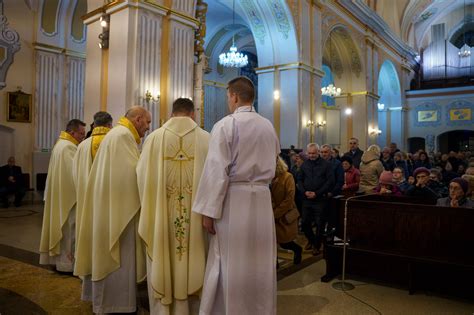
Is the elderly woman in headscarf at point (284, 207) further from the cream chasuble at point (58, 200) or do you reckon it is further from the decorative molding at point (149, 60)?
the decorative molding at point (149, 60)

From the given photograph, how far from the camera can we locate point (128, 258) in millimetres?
3311

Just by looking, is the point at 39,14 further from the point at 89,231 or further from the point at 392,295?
the point at 392,295

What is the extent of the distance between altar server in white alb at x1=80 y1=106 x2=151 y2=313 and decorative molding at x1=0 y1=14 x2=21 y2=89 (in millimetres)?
9266

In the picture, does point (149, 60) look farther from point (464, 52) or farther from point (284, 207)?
point (464, 52)

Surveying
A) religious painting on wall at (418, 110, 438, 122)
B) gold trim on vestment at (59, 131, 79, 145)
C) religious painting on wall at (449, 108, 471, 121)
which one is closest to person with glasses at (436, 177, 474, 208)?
gold trim on vestment at (59, 131, 79, 145)

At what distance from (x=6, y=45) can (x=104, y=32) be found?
14.6 feet

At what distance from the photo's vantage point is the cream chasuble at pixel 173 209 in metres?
2.99

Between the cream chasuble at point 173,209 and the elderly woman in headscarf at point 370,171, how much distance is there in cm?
392

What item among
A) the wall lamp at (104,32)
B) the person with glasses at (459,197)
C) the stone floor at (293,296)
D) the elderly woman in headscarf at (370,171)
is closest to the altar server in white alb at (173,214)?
the stone floor at (293,296)

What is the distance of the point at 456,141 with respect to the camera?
2345 centimetres

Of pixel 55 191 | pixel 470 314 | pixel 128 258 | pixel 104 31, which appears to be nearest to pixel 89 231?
pixel 128 258

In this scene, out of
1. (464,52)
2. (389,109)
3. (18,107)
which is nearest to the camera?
(18,107)

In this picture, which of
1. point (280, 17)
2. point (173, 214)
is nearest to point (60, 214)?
point (173, 214)

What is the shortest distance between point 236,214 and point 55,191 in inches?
112
